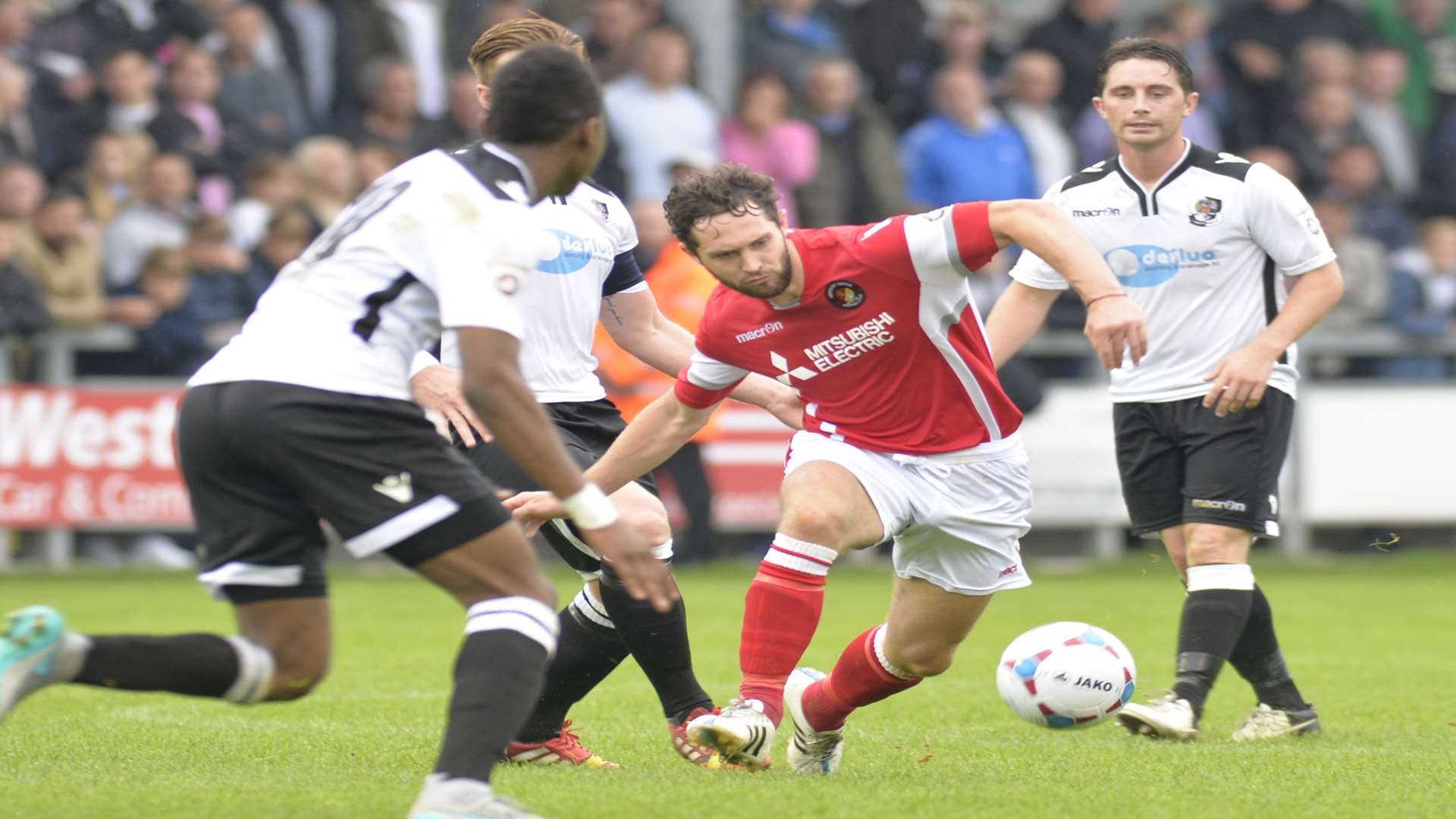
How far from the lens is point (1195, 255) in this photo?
269 inches

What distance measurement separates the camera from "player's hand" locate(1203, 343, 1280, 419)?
6.32 meters

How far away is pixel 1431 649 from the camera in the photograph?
31.2 feet

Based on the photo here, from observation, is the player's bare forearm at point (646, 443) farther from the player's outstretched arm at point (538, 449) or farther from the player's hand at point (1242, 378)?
the player's hand at point (1242, 378)

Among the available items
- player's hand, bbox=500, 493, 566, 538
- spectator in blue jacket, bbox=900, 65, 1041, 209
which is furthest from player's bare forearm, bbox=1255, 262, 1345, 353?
spectator in blue jacket, bbox=900, 65, 1041, 209

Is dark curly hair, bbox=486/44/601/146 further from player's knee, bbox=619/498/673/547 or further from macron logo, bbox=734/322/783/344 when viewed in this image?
player's knee, bbox=619/498/673/547

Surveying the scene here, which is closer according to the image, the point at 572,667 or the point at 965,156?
the point at 572,667

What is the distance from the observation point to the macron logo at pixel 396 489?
444cm

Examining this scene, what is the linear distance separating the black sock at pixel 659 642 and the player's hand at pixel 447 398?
0.61 m

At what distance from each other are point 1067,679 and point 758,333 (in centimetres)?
154

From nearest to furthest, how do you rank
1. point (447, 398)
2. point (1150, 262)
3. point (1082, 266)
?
point (1082, 266) → point (447, 398) → point (1150, 262)

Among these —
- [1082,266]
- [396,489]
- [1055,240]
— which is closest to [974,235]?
[1055,240]

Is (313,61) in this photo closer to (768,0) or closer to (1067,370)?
(768,0)

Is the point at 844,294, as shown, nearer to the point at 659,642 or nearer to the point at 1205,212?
the point at 659,642

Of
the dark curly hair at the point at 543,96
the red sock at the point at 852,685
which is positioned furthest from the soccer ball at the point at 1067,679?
the dark curly hair at the point at 543,96
